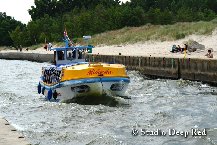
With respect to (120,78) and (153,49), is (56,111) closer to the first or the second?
(120,78)

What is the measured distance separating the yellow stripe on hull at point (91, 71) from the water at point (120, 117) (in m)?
1.54

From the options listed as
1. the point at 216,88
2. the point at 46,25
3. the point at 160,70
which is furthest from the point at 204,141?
the point at 46,25

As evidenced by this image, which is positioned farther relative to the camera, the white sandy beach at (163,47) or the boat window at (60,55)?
the white sandy beach at (163,47)

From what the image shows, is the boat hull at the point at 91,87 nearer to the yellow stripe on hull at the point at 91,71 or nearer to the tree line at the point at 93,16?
the yellow stripe on hull at the point at 91,71

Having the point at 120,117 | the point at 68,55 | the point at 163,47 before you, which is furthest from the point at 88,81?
the point at 163,47

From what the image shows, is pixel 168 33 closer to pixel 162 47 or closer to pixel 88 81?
pixel 162 47

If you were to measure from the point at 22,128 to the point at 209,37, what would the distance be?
39.3 meters

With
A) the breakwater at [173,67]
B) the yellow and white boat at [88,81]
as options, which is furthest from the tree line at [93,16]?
the yellow and white boat at [88,81]

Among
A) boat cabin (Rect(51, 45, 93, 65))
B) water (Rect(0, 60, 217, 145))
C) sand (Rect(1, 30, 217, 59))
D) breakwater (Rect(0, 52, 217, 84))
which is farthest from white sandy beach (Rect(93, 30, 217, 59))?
boat cabin (Rect(51, 45, 93, 65))

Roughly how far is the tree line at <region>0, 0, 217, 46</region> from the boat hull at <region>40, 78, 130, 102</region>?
237 ft

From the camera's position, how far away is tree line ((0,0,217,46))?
10206 cm

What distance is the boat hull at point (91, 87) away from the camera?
83.4ft

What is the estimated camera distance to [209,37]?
55.9 meters

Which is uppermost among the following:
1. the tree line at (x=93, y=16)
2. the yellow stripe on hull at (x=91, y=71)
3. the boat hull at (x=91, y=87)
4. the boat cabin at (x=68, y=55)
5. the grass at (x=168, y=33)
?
the tree line at (x=93, y=16)
